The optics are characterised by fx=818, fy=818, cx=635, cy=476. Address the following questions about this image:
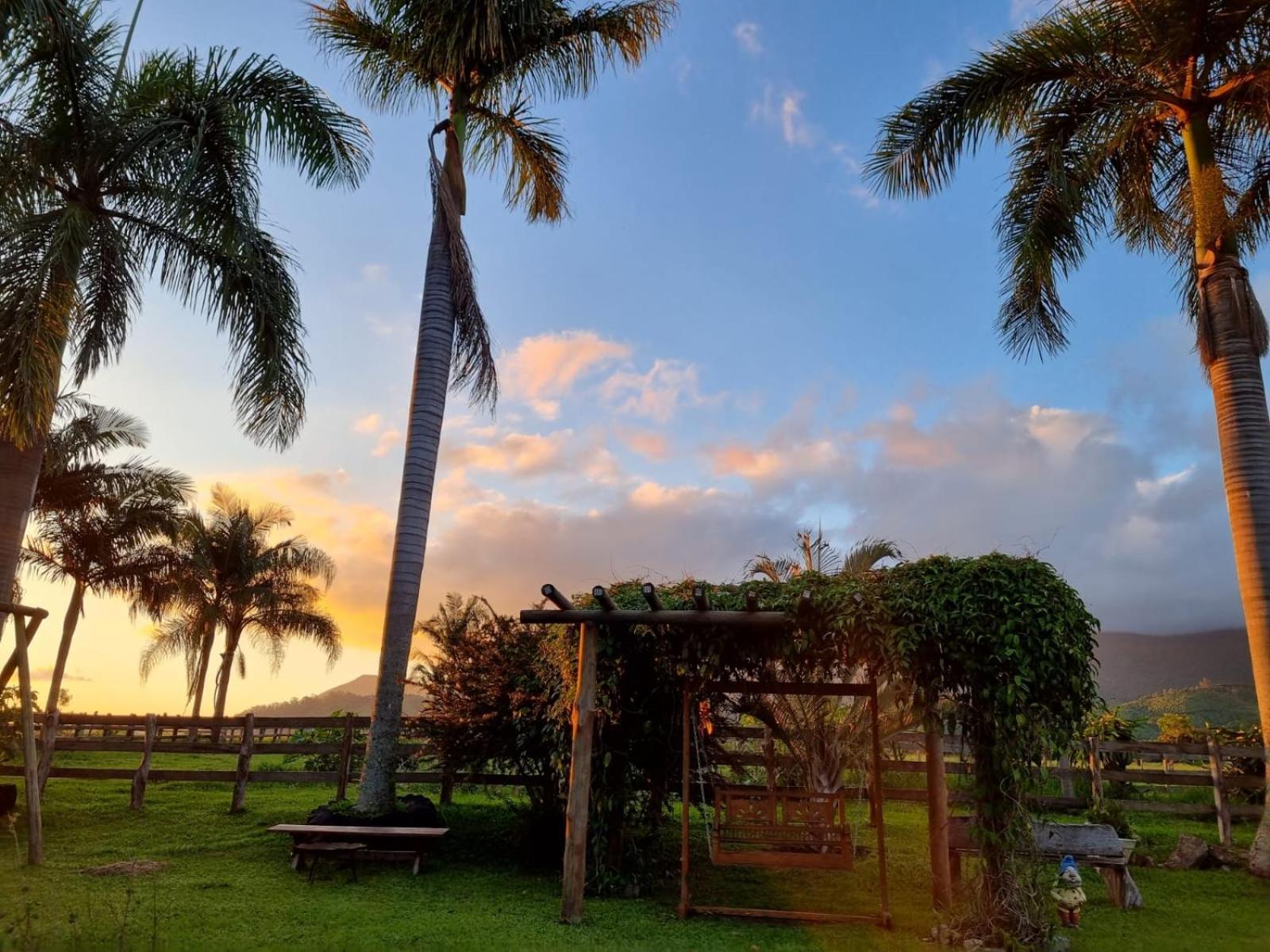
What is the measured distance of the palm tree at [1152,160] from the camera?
34.4 ft

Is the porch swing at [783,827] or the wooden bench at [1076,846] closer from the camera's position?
the porch swing at [783,827]

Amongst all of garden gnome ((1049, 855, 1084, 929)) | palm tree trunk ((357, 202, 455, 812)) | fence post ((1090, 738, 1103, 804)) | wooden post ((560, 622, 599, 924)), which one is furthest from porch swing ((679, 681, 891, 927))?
fence post ((1090, 738, 1103, 804))

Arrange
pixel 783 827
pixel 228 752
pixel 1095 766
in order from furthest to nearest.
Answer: pixel 228 752, pixel 1095 766, pixel 783 827

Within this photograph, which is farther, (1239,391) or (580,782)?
(1239,391)

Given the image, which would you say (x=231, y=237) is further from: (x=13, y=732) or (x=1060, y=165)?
(x=1060, y=165)

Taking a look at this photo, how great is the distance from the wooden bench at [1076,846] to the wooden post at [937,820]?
0.14 metres

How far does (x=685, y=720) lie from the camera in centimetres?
783

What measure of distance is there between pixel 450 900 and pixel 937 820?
4.88 metres

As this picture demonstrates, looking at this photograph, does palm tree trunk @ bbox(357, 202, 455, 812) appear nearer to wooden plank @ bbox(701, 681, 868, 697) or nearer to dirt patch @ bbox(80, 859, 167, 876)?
dirt patch @ bbox(80, 859, 167, 876)

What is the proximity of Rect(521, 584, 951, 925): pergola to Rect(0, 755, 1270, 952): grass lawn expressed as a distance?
0.31 m

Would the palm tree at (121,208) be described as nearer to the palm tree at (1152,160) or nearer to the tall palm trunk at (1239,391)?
the palm tree at (1152,160)

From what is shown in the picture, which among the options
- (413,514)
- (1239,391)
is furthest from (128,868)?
(1239,391)

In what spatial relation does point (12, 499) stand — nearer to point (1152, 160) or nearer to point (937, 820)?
point (937, 820)

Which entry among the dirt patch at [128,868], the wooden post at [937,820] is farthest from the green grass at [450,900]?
the wooden post at [937,820]
